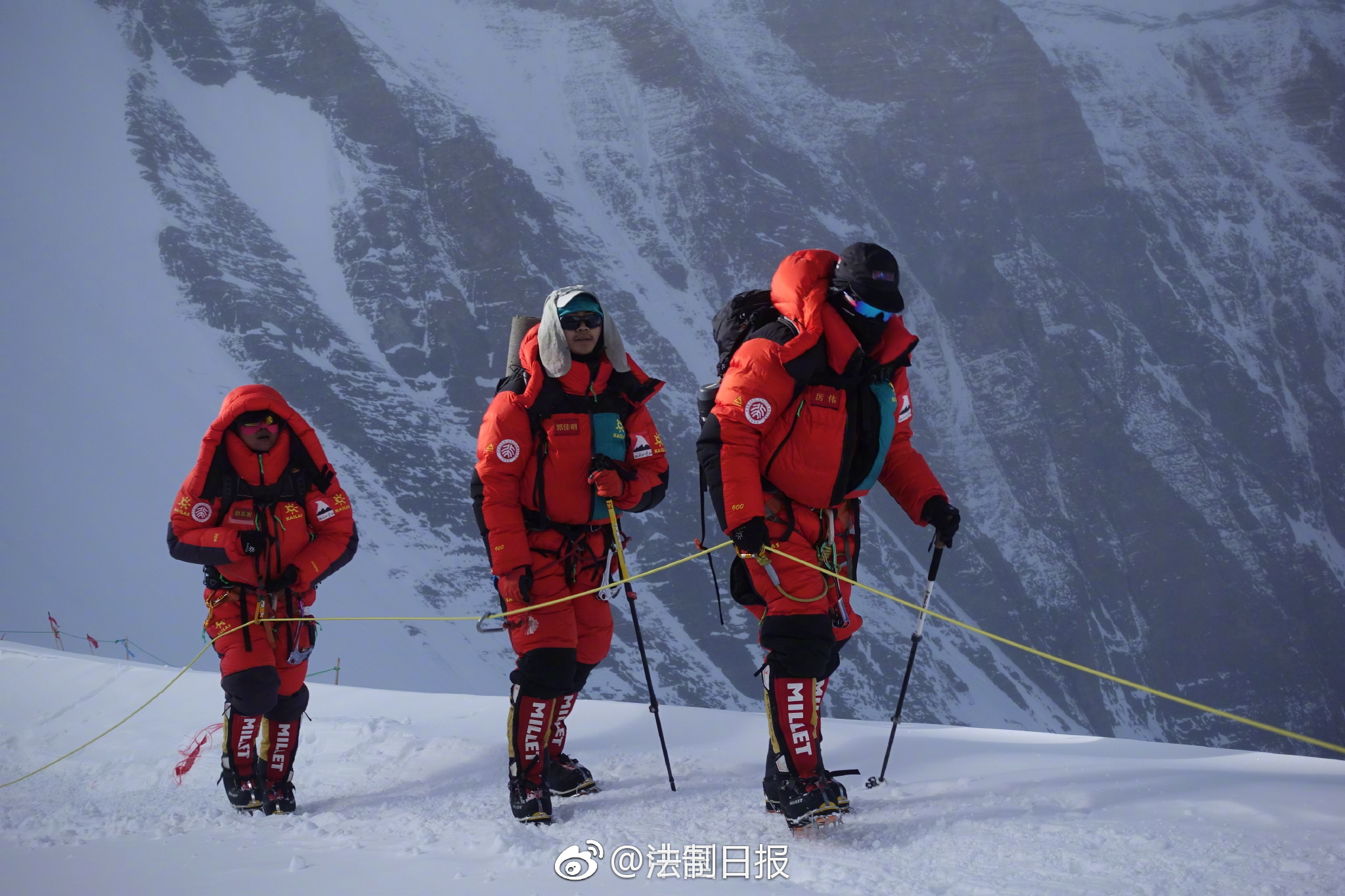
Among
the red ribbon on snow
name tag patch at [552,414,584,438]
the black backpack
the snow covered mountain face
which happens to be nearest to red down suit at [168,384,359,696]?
the red ribbon on snow

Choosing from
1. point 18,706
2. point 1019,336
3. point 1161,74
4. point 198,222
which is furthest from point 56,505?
point 1161,74

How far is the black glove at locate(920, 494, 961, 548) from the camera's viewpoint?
4.41 m

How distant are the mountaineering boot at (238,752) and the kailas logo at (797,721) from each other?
288cm

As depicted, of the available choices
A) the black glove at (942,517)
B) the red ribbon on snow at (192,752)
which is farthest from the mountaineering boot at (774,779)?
the red ribbon on snow at (192,752)

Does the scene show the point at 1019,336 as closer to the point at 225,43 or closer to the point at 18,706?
the point at 225,43

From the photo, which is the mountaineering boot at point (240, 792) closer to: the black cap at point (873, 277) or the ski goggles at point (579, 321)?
the ski goggles at point (579, 321)

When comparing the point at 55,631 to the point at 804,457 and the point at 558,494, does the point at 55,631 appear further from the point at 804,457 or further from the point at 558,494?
the point at 804,457

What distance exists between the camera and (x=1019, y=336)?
7675 centimetres

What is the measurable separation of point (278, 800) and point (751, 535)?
2.88 metres

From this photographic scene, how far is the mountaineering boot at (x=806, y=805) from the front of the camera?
3.86 meters

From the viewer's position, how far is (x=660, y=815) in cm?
441

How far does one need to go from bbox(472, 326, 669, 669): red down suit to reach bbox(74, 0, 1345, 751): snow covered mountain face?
35647 mm
